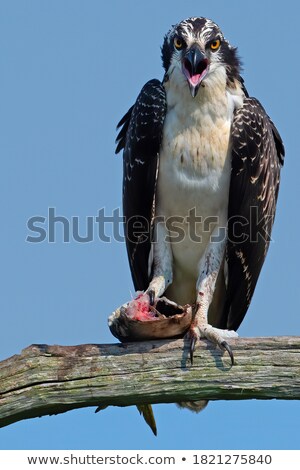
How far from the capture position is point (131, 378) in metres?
7.59

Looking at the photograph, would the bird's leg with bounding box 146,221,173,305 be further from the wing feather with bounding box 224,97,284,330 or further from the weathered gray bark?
the weathered gray bark

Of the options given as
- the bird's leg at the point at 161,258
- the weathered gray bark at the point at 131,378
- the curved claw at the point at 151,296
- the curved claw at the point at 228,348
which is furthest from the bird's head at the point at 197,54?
the weathered gray bark at the point at 131,378

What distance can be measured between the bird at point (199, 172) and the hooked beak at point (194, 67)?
0.01 meters

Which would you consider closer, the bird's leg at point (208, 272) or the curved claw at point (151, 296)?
the curved claw at point (151, 296)

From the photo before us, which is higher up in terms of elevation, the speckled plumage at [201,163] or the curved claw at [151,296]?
the speckled plumage at [201,163]

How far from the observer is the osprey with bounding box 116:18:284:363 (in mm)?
9617

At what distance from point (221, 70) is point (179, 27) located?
0.60 metres

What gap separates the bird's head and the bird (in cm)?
1

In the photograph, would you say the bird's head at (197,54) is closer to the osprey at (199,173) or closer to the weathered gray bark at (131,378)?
the osprey at (199,173)

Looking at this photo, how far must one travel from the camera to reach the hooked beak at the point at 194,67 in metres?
9.33

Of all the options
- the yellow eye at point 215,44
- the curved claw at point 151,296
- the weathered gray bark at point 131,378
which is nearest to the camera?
the weathered gray bark at point 131,378

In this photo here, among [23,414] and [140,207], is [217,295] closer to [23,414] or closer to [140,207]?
[140,207]

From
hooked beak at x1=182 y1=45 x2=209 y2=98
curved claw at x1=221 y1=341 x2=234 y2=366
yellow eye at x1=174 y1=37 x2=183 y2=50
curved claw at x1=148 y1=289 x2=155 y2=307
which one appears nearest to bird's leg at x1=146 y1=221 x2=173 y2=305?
curved claw at x1=148 y1=289 x2=155 y2=307
